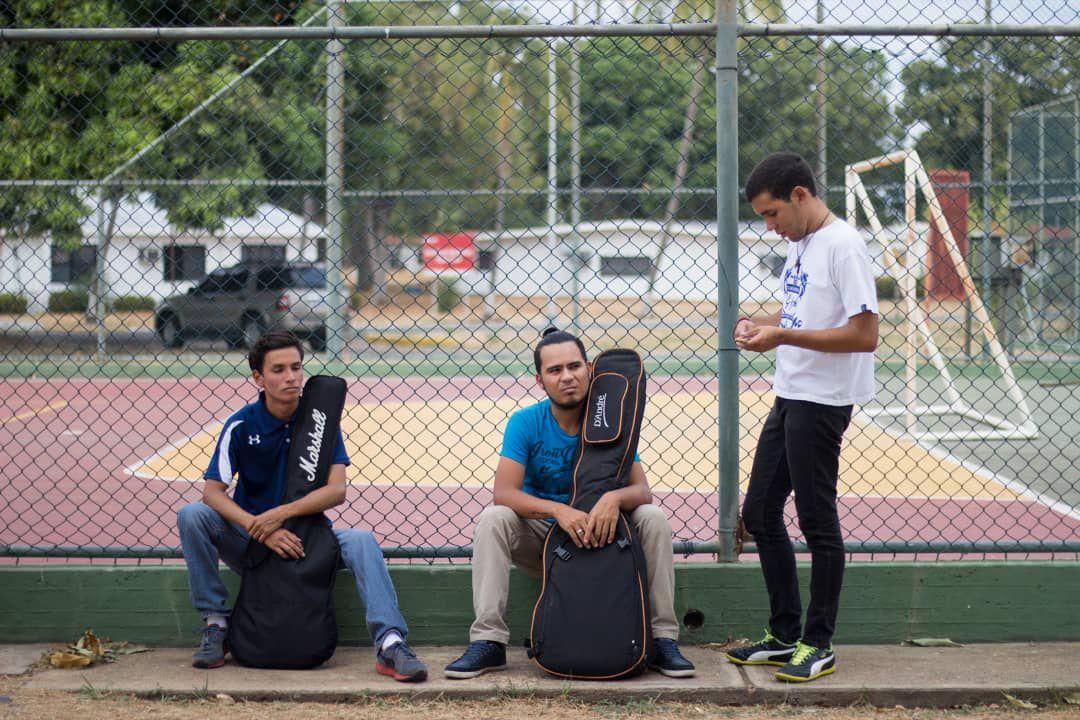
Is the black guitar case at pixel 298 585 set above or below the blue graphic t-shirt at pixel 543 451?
below

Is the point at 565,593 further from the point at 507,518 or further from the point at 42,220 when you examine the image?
the point at 42,220

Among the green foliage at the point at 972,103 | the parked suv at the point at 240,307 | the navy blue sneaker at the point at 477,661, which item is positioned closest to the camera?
the navy blue sneaker at the point at 477,661

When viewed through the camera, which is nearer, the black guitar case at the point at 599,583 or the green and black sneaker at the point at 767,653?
the black guitar case at the point at 599,583

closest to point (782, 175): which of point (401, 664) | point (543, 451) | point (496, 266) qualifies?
point (543, 451)

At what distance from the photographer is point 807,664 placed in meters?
3.92

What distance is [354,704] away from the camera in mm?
3850

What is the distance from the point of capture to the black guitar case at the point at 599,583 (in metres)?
3.92

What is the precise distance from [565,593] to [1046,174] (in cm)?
1517

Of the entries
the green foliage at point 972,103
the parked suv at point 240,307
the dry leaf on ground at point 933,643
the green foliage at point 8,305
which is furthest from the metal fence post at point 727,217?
the green foliage at point 8,305

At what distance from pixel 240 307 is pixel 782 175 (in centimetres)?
1580

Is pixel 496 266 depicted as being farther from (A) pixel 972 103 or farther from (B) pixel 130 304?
(A) pixel 972 103

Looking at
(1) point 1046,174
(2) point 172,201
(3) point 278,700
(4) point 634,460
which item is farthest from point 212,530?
(1) point 1046,174

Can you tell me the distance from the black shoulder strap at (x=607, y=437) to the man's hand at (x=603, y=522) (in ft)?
0.19

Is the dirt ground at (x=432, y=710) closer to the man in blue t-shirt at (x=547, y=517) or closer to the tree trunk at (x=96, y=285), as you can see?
the man in blue t-shirt at (x=547, y=517)
